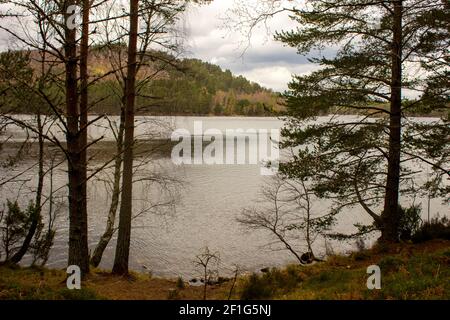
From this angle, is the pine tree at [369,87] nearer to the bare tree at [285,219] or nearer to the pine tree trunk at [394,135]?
the pine tree trunk at [394,135]

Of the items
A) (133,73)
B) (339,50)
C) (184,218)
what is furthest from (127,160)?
(184,218)

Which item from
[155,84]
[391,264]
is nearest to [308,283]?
[391,264]

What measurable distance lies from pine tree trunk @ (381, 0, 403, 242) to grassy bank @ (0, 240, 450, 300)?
0.69 meters

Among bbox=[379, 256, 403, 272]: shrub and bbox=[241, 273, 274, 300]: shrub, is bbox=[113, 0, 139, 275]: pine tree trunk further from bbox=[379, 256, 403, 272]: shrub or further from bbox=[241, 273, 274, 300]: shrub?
bbox=[379, 256, 403, 272]: shrub

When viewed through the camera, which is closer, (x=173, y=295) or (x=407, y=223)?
(x=173, y=295)

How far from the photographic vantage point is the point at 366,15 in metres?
9.59

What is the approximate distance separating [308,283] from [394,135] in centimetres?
463

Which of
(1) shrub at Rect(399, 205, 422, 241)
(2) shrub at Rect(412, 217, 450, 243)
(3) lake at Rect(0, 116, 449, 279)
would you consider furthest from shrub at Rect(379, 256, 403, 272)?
(3) lake at Rect(0, 116, 449, 279)

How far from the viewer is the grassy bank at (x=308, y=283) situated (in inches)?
232

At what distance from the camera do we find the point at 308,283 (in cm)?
770

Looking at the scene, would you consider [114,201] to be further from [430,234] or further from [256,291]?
[430,234]

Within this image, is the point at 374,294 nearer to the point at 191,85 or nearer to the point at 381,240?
the point at 381,240

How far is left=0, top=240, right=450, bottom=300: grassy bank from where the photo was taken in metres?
5.89
